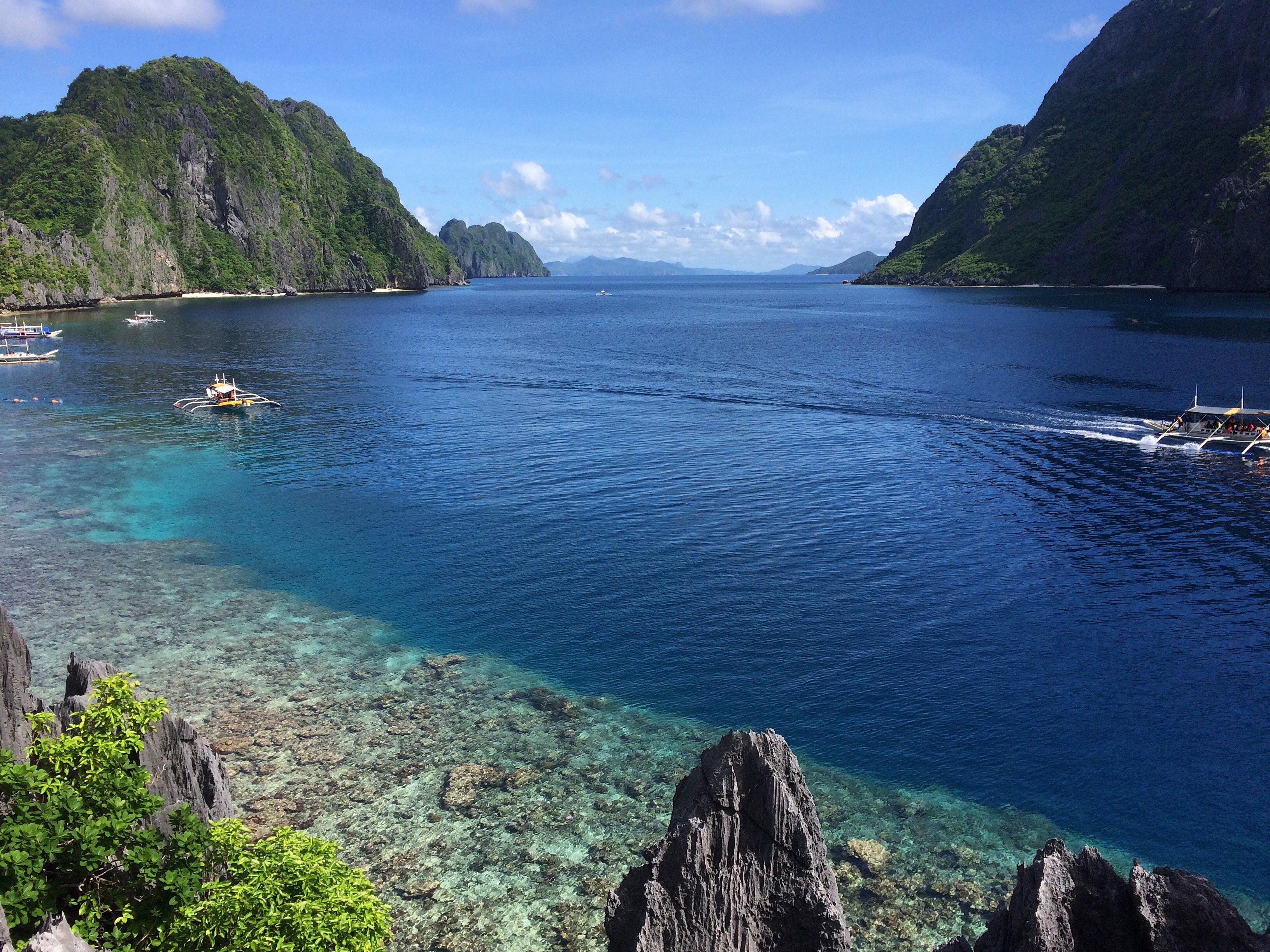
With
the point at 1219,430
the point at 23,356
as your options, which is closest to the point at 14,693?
the point at 1219,430

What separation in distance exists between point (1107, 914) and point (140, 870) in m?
17.2

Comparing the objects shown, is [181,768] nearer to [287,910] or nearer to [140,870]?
[140,870]

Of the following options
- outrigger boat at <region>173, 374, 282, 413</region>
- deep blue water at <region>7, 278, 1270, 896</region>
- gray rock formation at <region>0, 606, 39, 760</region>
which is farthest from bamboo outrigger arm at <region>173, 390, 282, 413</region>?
gray rock formation at <region>0, 606, 39, 760</region>

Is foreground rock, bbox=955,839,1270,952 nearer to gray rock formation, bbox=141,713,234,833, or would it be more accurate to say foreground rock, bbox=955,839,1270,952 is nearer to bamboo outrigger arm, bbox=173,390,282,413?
gray rock formation, bbox=141,713,234,833

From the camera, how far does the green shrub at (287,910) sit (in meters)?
13.4

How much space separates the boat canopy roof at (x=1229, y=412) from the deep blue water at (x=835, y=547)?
5334mm

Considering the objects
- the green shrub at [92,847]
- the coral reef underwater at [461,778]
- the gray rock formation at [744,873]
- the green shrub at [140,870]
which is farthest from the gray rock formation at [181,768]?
the gray rock formation at [744,873]

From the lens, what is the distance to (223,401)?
88750 millimetres

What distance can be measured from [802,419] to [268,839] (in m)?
72.6

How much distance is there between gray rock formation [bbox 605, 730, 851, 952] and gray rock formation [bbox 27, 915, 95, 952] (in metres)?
8.22

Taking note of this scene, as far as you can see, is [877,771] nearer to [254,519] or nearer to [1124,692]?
[1124,692]

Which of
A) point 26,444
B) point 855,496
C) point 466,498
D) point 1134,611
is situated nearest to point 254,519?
point 466,498

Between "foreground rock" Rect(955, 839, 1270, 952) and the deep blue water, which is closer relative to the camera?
"foreground rock" Rect(955, 839, 1270, 952)

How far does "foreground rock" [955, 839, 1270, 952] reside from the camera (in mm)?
12062
